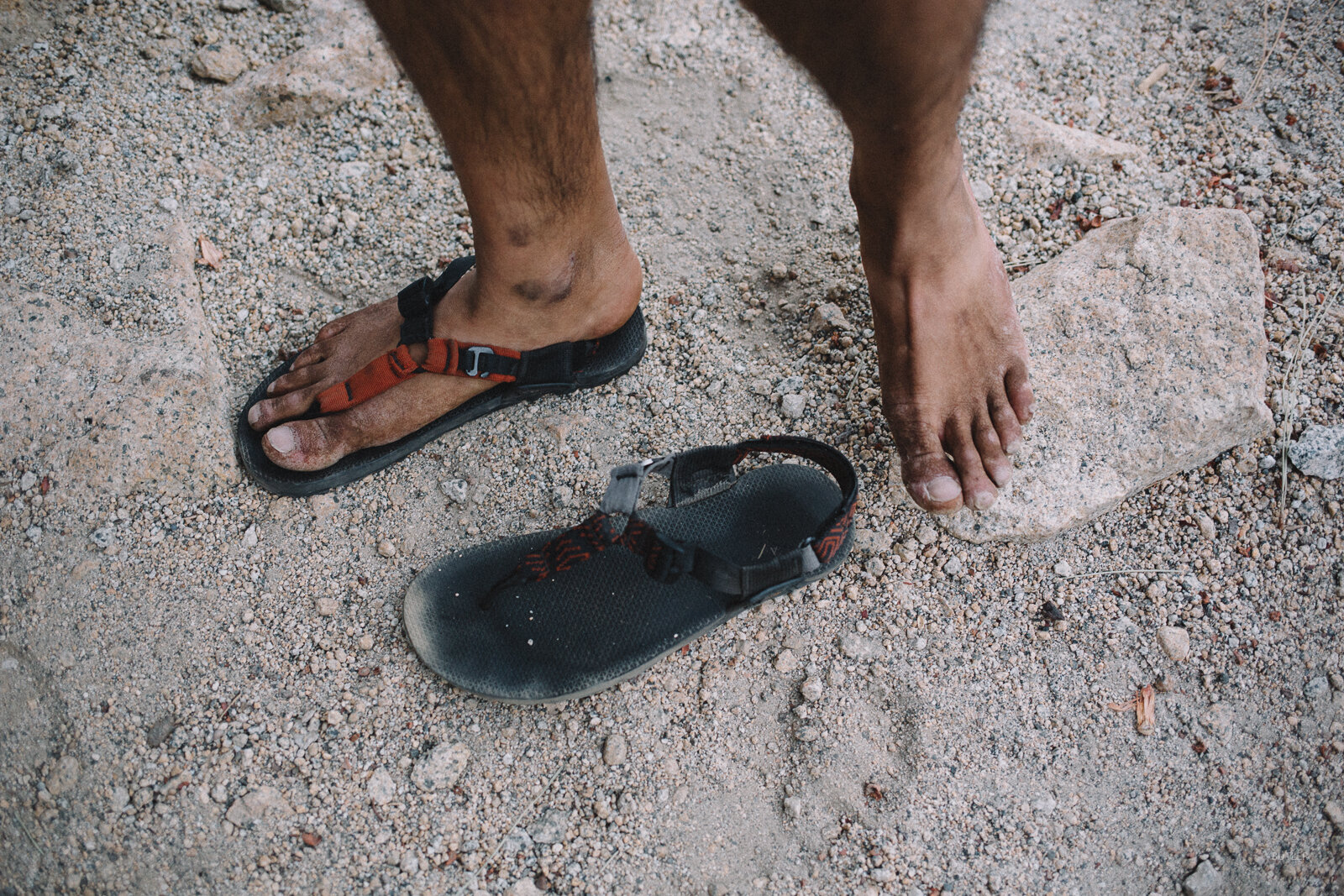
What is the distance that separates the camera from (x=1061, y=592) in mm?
1534

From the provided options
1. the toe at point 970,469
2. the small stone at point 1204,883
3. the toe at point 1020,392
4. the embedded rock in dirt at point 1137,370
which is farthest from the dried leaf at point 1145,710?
the toe at point 1020,392

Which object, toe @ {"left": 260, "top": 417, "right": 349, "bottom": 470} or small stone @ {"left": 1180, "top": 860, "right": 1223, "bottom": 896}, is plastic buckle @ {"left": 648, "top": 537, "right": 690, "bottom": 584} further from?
small stone @ {"left": 1180, "top": 860, "right": 1223, "bottom": 896}

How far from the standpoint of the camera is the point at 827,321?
184 centimetres

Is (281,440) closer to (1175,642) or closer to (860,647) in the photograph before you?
(860,647)

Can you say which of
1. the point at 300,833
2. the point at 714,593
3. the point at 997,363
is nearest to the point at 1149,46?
the point at 997,363

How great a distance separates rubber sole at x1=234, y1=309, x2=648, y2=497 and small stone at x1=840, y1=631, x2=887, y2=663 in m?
0.76

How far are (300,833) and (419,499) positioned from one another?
65 cm

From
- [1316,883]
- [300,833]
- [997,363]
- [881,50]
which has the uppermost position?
[881,50]

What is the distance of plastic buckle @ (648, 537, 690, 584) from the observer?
1.39 metres

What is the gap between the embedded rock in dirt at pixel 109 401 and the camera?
5.12 feet

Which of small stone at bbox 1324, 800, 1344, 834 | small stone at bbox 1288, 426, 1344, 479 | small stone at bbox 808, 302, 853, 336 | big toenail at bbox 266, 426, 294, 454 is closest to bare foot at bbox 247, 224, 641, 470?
big toenail at bbox 266, 426, 294, 454

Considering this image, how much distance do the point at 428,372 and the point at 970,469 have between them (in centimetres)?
112

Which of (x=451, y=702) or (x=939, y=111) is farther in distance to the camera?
(x=451, y=702)

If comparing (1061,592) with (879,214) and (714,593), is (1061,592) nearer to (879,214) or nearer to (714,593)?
(714,593)
